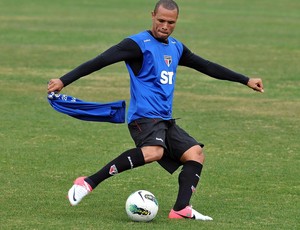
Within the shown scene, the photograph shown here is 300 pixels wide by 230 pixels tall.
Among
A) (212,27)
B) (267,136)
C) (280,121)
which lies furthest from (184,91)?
(212,27)

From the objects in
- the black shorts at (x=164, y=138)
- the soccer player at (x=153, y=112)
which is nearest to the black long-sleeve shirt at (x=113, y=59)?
the soccer player at (x=153, y=112)

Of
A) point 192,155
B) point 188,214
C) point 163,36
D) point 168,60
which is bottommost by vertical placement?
point 188,214

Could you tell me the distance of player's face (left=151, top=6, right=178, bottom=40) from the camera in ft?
31.6

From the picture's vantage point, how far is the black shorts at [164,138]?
9555 millimetres

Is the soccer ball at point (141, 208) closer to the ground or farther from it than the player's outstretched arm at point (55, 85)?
closer to the ground

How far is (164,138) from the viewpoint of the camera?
9.61 meters

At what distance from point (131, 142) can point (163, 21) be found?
17.0ft

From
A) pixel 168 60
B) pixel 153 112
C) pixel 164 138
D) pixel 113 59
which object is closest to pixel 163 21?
pixel 168 60

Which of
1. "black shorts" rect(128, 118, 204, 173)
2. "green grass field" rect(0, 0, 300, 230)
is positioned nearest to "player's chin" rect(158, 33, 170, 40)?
"black shorts" rect(128, 118, 204, 173)

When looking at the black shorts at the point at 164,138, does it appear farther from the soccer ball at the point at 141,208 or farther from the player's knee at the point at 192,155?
the soccer ball at the point at 141,208

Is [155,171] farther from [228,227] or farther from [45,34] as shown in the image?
[45,34]

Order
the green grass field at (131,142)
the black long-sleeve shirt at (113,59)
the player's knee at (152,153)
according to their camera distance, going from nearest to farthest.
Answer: the player's knee at (152,153) → the black long-sleeve shirt at (113,59) → the green grass field at (131,142)

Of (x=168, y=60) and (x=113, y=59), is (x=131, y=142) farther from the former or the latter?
(x=113, y=59)

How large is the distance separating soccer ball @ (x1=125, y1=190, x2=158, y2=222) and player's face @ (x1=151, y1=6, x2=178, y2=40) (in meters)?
1.60
